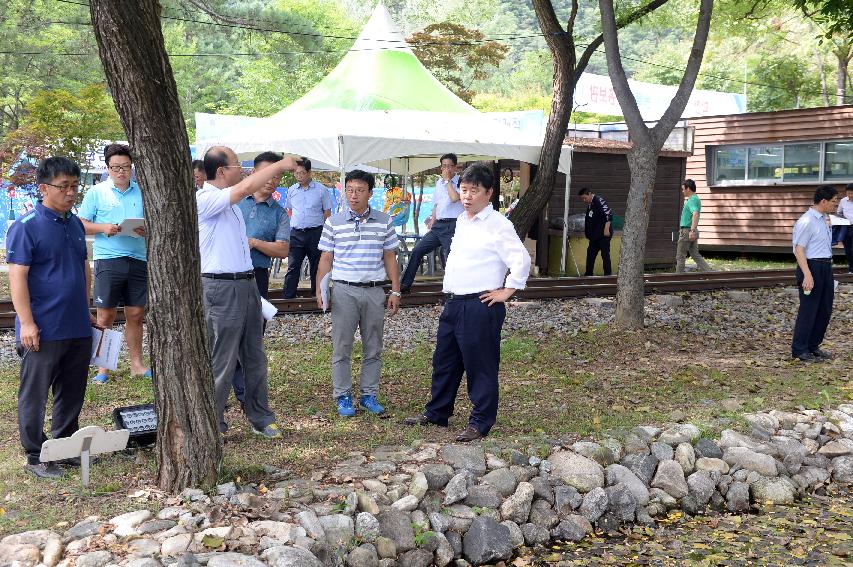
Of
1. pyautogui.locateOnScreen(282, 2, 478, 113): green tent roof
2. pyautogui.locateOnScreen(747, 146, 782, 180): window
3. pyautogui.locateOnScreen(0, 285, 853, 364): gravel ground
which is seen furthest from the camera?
pyautogui.locateOnScreen(747, 146, 782, 180): window

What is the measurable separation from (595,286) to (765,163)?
994cm

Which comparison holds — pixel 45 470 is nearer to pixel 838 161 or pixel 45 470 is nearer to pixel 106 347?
pixel 106 347

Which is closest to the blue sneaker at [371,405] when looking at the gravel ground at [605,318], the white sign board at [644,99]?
the gravel ground at [605,318]

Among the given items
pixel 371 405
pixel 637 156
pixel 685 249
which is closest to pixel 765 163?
pixel 685 249

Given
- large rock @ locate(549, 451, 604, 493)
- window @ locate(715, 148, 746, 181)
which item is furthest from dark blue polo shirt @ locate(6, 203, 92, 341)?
window @ locate(715, 148, 746, 181)

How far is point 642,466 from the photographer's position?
6223 mm

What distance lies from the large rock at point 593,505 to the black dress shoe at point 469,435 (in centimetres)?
81

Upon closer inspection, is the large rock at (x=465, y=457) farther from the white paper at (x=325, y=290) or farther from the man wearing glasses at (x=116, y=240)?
the man wearing glasses at (x=116, y=240)

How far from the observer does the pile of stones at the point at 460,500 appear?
170 inches

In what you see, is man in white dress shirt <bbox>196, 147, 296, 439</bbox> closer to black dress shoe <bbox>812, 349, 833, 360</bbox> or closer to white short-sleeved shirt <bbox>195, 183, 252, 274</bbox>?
white short-sleeved shirt <bbox>195, 183, 252, 274</bbox>

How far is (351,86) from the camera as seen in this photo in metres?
15.3

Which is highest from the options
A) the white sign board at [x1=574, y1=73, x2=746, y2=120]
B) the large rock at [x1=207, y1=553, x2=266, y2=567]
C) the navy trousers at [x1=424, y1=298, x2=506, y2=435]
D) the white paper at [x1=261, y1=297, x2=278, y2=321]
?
the white sign board at [x1=574, y1=73, x2=746, y2=120]

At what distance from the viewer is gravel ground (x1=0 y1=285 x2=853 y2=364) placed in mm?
10430

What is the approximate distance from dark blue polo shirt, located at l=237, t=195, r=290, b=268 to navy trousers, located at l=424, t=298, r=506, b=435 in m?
1.53
